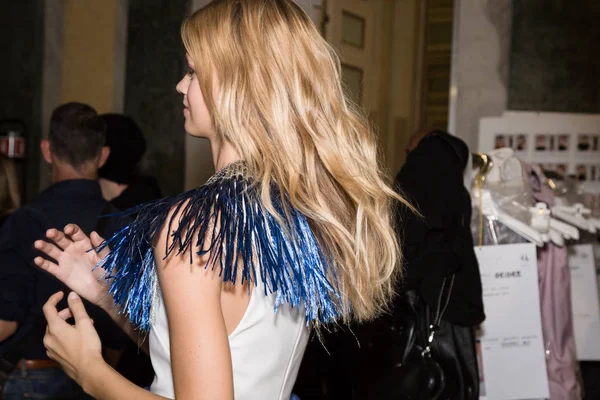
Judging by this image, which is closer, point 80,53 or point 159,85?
point 159,85

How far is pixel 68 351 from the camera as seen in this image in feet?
4.02

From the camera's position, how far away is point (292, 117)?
123 centimetres

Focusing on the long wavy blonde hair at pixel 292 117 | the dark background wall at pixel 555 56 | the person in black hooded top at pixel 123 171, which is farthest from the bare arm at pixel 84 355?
the dark background wall at pixel 555 56

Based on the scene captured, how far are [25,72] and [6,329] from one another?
2442 millimetres

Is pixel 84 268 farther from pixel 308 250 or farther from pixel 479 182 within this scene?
pixel 479 182

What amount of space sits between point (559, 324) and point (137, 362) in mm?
1631

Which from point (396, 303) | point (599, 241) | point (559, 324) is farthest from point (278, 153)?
point (599, 241)

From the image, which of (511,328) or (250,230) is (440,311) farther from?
(250,230)

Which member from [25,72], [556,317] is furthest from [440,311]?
[25,72]

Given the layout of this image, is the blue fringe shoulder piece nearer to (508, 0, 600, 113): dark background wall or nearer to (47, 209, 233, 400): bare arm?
(47, 209, 233, 400): bare arm

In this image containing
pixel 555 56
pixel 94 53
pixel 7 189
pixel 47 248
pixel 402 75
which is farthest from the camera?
pixel 402 75

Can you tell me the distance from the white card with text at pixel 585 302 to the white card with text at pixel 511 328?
54 centimetres

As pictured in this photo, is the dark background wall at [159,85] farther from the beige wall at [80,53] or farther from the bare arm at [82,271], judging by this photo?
the bare arm at [82,271]

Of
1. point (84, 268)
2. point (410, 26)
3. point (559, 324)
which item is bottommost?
point (559, 324)
